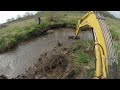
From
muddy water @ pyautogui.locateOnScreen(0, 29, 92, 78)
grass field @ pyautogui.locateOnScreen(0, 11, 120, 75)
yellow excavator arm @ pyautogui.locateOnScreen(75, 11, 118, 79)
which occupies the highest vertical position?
yellow excavator arm @ pyautogui.locateOnScreen(75, 11, 118, 79)

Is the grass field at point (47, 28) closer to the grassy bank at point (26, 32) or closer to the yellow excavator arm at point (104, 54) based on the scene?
the grassy bank at point (26, 32)

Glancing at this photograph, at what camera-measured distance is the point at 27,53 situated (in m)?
6.81

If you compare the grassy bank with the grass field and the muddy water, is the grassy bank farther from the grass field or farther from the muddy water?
the muddy water

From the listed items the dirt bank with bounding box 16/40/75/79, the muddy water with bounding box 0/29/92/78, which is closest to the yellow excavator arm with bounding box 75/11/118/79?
the dirt bank with bounding box 16/40/75/79

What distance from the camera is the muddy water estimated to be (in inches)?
234

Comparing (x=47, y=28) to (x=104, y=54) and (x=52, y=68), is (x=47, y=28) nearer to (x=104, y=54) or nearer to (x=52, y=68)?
(x=52, y=68)

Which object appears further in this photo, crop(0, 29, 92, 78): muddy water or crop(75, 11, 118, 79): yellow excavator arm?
crop(0, 29, 92, 78): muddy water

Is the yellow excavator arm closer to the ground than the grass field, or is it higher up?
higher up

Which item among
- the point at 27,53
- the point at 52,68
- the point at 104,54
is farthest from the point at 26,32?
the point at 104,54
